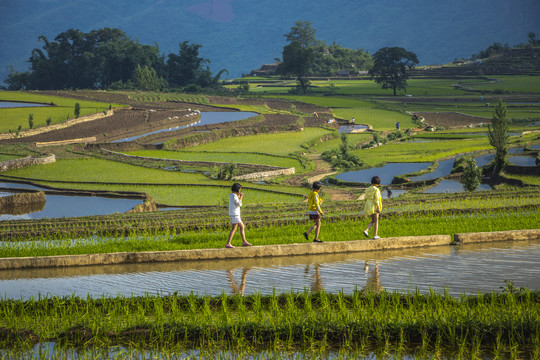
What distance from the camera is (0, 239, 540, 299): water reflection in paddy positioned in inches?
482

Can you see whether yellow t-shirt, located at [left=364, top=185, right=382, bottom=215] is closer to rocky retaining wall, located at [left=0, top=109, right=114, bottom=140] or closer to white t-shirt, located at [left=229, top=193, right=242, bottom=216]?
white t-shirt, located at [left=229, top=193, right=242, bottom=216]

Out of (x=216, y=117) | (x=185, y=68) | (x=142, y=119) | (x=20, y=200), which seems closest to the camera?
(x=20, y=200)

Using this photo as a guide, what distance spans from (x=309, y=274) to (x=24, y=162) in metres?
28.4

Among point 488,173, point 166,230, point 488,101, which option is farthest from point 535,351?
point 488,101

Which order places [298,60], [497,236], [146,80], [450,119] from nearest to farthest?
[497,236] → [450,119] → [146,80] → [298,60]

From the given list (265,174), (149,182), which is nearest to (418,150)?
(265,174)

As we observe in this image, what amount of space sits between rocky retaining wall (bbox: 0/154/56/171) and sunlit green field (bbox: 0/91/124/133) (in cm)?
1582

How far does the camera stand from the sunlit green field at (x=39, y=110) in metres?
57.4

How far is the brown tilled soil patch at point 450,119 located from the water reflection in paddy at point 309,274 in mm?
50688

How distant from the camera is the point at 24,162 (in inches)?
1497

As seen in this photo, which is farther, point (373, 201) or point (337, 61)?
point (337, 61)

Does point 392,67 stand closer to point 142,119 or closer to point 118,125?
point 142,119

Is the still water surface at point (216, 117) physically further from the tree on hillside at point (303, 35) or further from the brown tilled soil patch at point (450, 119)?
the tree on hillside at point (303, 35)

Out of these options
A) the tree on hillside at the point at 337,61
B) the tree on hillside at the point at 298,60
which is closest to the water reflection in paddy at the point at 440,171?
the tree on hillside at the point at 298,60
